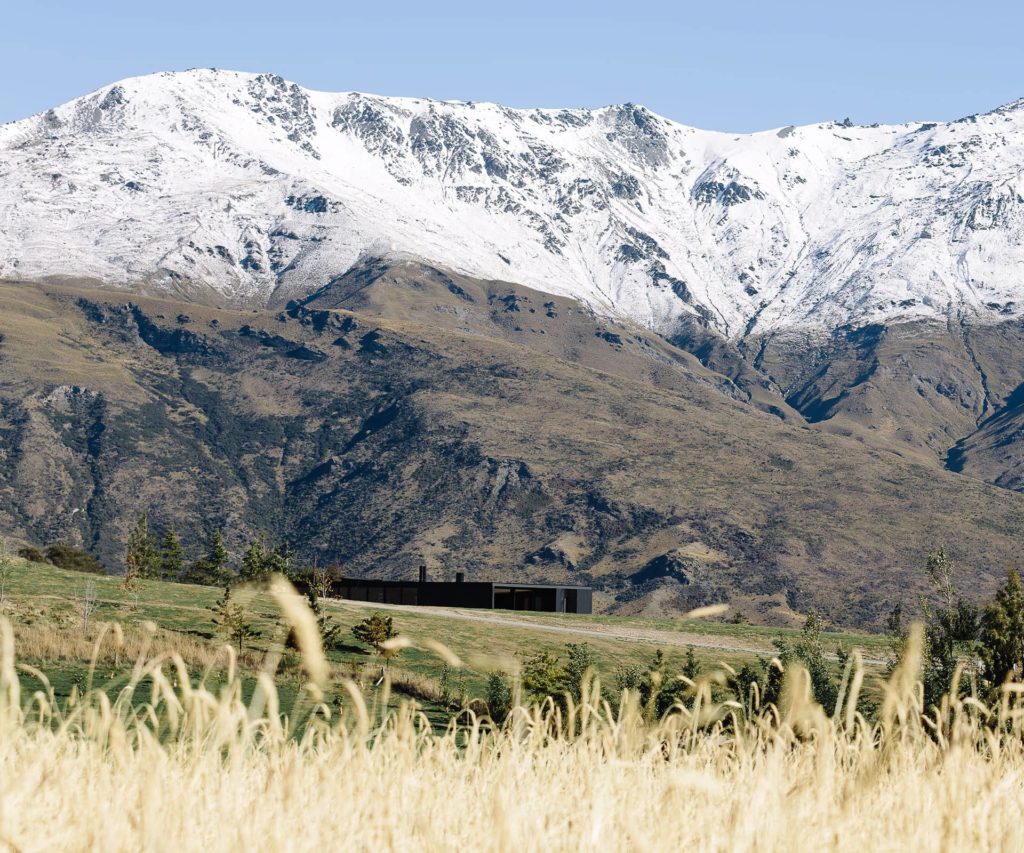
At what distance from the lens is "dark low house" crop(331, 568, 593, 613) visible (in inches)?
4887

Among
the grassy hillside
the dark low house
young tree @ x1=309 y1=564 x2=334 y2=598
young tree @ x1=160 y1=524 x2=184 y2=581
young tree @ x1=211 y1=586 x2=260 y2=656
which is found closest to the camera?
young tree @ x1=211 y1=586 x2=260 y2=656

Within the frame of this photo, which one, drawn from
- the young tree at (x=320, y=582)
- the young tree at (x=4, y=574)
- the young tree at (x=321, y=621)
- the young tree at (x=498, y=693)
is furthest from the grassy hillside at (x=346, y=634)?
the young tree at (x=320, y=582)

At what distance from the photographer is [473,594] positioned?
124 meters

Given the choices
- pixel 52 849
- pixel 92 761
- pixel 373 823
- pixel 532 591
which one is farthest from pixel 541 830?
pixel 532 591

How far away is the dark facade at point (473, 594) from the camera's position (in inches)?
4887

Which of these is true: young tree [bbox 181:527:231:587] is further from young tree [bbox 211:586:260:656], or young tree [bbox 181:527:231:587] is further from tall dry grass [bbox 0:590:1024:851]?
tall dry grass [bbox 0:590:1024:851]

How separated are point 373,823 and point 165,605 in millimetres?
72737

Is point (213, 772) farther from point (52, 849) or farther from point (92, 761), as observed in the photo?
point (52, 849)

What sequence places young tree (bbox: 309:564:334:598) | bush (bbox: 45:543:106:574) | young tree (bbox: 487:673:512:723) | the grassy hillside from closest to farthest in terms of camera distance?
young tree (bbox: 487:673:512:723) < the grassy hillside < young tree (bbox: 309:564:334:598) < bush (bbox: 45:543:106:574)

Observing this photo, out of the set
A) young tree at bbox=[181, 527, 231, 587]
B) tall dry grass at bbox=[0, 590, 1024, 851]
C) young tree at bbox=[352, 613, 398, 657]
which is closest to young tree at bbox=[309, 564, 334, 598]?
young tree at bbox=[352, 613, 398, 657]

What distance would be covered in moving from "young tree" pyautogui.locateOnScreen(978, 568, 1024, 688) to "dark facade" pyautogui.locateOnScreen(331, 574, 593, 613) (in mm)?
94520

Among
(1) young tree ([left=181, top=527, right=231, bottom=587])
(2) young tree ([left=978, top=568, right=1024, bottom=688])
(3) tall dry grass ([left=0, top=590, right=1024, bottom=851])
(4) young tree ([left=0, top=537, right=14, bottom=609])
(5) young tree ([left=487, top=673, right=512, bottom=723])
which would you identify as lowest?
(1) young tree ([left=181, top=527, right=231, bottom=587])

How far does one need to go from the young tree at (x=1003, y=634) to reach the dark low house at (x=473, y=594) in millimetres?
94235

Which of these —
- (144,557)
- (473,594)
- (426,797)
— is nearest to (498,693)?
(426,797)
